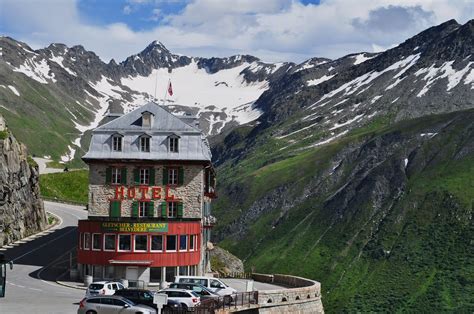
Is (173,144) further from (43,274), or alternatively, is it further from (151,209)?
(43,274)

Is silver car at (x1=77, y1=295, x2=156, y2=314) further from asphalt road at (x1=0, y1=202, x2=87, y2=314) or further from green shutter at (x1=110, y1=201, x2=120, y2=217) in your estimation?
green shutter at (x1=110, y1=201, x2=120, y2=217)

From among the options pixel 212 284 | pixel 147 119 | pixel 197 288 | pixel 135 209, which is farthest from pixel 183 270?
pixel 197 288

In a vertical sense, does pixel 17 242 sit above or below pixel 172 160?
below

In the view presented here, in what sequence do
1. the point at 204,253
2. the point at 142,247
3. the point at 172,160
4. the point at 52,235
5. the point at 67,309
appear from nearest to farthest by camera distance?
the point at 67,309, the point at 142,247, the point at 172,160, the point at 204,253, the point at 52,235

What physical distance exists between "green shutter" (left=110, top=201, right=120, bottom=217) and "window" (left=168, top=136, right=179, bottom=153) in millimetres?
7694

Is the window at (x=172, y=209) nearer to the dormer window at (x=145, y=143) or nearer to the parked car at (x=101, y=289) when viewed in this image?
the dormer window at (x=145, y=143)

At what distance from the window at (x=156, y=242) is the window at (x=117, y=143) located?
1137cm

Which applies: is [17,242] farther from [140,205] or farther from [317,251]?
[317,251]

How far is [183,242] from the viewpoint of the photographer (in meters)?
72.3

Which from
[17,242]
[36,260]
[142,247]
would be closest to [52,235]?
[17,242]

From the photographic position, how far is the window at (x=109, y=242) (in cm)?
7056

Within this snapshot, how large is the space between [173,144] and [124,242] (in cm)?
1220

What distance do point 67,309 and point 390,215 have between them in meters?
156

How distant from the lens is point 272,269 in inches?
7475
